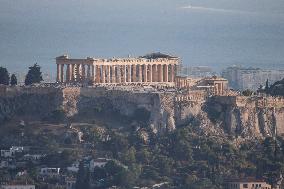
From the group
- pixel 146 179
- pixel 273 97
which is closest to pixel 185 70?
pixel 273 97

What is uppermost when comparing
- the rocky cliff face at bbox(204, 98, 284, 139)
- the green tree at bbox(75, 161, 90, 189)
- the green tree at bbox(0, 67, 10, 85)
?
the green tree at bbox(0, 67, 10, 85)

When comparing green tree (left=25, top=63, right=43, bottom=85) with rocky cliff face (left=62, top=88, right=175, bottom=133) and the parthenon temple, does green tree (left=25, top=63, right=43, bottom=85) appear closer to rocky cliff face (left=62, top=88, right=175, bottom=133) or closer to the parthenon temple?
the parthenon temple

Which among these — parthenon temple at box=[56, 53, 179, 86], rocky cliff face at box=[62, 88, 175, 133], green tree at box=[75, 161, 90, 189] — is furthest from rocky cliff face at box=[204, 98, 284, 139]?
green tree at box=[75, 161, 90, 189]

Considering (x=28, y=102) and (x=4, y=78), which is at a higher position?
(x=4, y=78)

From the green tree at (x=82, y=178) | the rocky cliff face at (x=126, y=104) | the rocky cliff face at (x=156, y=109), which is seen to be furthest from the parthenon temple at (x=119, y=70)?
the green tree at (x=82, y=178)

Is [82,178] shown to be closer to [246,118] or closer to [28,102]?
[28,102]

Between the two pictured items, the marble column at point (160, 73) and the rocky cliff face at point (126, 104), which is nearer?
the rocky cliff face at point (126, 104)

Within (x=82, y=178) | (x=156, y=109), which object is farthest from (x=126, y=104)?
(x=82, y=178)

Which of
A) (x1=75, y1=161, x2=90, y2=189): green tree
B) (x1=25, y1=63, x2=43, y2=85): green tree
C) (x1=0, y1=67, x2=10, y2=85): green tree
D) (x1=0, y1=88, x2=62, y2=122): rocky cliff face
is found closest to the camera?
(x1=75, y1=161, x2=90, y2=189): green tree

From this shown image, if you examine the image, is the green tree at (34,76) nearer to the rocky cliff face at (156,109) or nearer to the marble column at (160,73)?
the rocky cliff face at (156,109)
